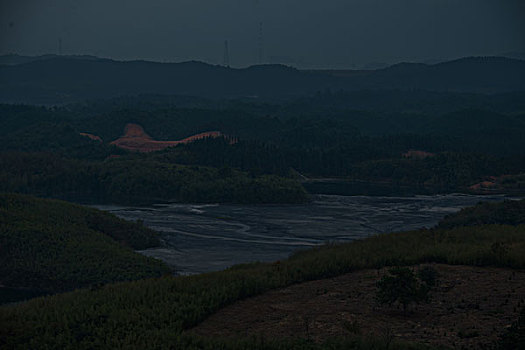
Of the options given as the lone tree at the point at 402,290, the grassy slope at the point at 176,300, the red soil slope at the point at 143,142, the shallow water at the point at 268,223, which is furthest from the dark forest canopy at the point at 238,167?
the lone tree at the point at 402,290

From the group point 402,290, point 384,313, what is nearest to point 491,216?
point 384,313

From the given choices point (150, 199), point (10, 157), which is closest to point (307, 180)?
point (150, 199)

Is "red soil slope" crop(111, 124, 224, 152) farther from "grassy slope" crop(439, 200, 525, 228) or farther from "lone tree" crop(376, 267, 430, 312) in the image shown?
"lone tree" crop(376, 267, 430, 312)

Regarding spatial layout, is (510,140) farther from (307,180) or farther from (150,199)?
(150,199)

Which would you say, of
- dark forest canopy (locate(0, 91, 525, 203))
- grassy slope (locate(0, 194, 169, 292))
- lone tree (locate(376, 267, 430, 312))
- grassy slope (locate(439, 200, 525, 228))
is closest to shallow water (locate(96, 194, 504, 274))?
grassy slope (locate(0, 194, 169, 292))

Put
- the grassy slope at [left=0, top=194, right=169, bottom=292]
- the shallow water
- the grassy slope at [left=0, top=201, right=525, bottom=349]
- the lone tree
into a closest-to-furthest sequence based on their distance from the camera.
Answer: the grassy slope at [left=0, top=201, right=525, bottom=349]
the lone tree
the grassy slope at [left=0, top=194, right=169, bottom=292]
the shallow water

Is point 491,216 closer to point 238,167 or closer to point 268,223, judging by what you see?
point 268,223
